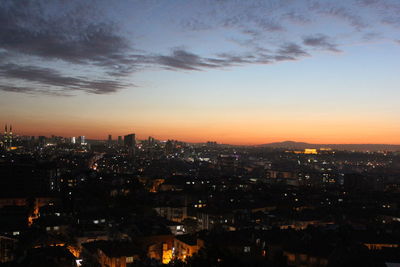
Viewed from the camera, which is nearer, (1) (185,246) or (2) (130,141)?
(1) (185,246)

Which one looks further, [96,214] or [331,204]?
[331,204]

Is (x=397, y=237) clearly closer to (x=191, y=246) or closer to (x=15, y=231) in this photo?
(x=191, y=246)

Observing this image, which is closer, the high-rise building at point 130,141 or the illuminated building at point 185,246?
the illuminated building at point 185,246

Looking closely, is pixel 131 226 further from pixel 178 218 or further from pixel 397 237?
pixel 397 237

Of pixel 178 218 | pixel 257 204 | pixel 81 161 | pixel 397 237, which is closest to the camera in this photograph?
pixel 397 237

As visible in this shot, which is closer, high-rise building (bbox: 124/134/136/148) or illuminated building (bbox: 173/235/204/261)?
illuminated building (bbox: 173/235/204/261)

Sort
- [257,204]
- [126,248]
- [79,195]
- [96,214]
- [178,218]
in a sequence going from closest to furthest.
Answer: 1. [126,248]
2. [96,214]
3. [178,218]
4. [257,204]
5. [79,195]

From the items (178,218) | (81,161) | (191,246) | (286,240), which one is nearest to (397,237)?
(286,240)

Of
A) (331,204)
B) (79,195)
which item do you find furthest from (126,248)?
(331,204)

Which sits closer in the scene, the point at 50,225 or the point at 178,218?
the point at 50,225
